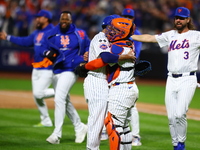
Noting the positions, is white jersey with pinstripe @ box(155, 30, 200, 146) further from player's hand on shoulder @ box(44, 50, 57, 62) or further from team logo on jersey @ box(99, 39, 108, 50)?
player's hand on shoulder @ box(44, 50, 57, 62)

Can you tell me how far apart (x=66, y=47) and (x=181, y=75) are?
232cm

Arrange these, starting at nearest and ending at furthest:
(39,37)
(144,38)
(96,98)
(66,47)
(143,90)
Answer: (96,98) < (144,38) < (66,47) < (39,37) < (143,90)

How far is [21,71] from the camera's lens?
22.0m

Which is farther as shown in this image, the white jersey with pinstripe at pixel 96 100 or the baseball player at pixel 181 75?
the baseball player at pixel 181 75

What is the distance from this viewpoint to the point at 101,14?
21031 millimetres

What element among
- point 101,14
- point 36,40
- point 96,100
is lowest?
point 96,100

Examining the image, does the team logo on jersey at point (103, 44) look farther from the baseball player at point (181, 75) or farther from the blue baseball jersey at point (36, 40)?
the blue baseball jersey at point (36, 40)

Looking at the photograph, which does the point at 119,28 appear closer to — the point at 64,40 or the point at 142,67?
the point at 142,67

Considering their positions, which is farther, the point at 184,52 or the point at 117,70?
the point at 184,52

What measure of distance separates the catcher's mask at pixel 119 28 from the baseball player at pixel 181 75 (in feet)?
5.26

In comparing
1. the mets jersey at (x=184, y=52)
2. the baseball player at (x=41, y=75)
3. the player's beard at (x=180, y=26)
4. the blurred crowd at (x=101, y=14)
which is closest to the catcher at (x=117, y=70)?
the mets jersey at (x=184, y=52)

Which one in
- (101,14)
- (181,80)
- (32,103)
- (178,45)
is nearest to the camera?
(181,80)

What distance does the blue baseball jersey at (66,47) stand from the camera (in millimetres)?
8305

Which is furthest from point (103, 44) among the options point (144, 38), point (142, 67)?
point (144, 38)
